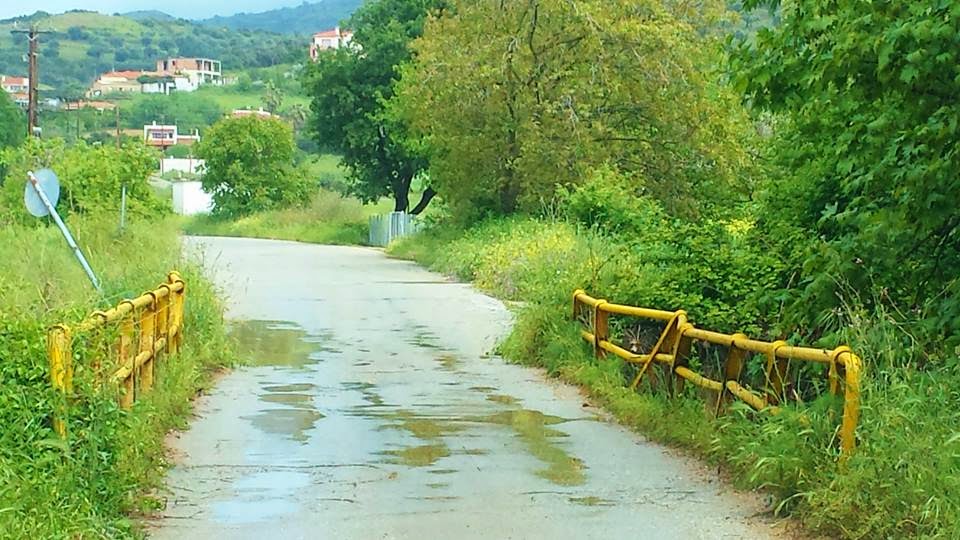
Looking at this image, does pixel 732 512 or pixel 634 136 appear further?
pixel 634 136

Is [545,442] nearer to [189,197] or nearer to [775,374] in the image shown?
[775,374]

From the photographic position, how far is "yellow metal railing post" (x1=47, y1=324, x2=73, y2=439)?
810 centimetres

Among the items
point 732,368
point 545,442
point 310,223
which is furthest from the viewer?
point 310,223

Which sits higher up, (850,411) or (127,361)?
(850,411)

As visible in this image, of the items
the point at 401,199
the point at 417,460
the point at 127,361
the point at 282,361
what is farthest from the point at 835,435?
the point at 401,199

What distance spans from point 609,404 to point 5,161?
90.7ft

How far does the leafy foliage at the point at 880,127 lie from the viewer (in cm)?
859

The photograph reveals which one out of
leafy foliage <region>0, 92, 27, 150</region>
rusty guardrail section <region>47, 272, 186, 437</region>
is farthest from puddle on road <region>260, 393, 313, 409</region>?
leafy foliage <region>0, 92, 27, 150</region>

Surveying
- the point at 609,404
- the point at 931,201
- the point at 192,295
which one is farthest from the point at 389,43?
the point at 931,201

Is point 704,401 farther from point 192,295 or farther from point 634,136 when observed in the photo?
point 634,136

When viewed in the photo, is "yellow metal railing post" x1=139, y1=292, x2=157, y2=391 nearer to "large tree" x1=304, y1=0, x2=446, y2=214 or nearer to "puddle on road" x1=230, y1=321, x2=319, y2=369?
"puddle on road" x1=230, y1=321, x2=319, y2=369

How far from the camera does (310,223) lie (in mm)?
73938

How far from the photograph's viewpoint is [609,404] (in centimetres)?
1319

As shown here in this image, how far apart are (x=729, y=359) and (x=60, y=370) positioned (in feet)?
16.3
